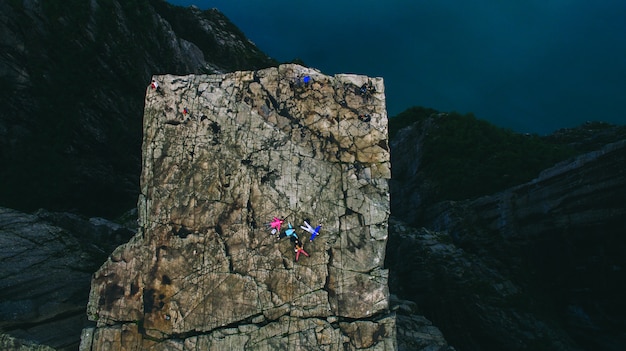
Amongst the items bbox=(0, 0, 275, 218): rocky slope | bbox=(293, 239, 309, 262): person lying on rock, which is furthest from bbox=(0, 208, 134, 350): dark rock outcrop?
bbox=(0, 0, 275, 218): rocky slope

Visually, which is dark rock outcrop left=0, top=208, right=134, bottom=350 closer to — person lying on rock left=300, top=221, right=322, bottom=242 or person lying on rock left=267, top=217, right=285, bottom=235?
person lying on rock left=267, top=217, right=285, bottom=235

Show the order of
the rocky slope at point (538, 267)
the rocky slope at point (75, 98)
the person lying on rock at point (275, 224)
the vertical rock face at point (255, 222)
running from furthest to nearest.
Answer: the rocky slope at point (75, 98) → the rocky slope at point (538, 267) → the person lying on rock at point (275, 224) → the vertical rock face at point (255, 222)

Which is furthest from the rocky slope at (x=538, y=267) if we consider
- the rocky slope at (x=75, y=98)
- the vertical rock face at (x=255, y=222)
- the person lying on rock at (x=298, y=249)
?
the rocky slope at (x=75, y=98)

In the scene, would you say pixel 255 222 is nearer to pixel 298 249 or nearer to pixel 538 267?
pixel 298 249

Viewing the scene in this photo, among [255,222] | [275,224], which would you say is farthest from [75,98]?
[275,224]

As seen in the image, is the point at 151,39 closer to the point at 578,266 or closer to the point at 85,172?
the point at 85,172

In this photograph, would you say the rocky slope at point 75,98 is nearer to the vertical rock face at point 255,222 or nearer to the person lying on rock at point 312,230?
the vertical rock face at point 255,222
